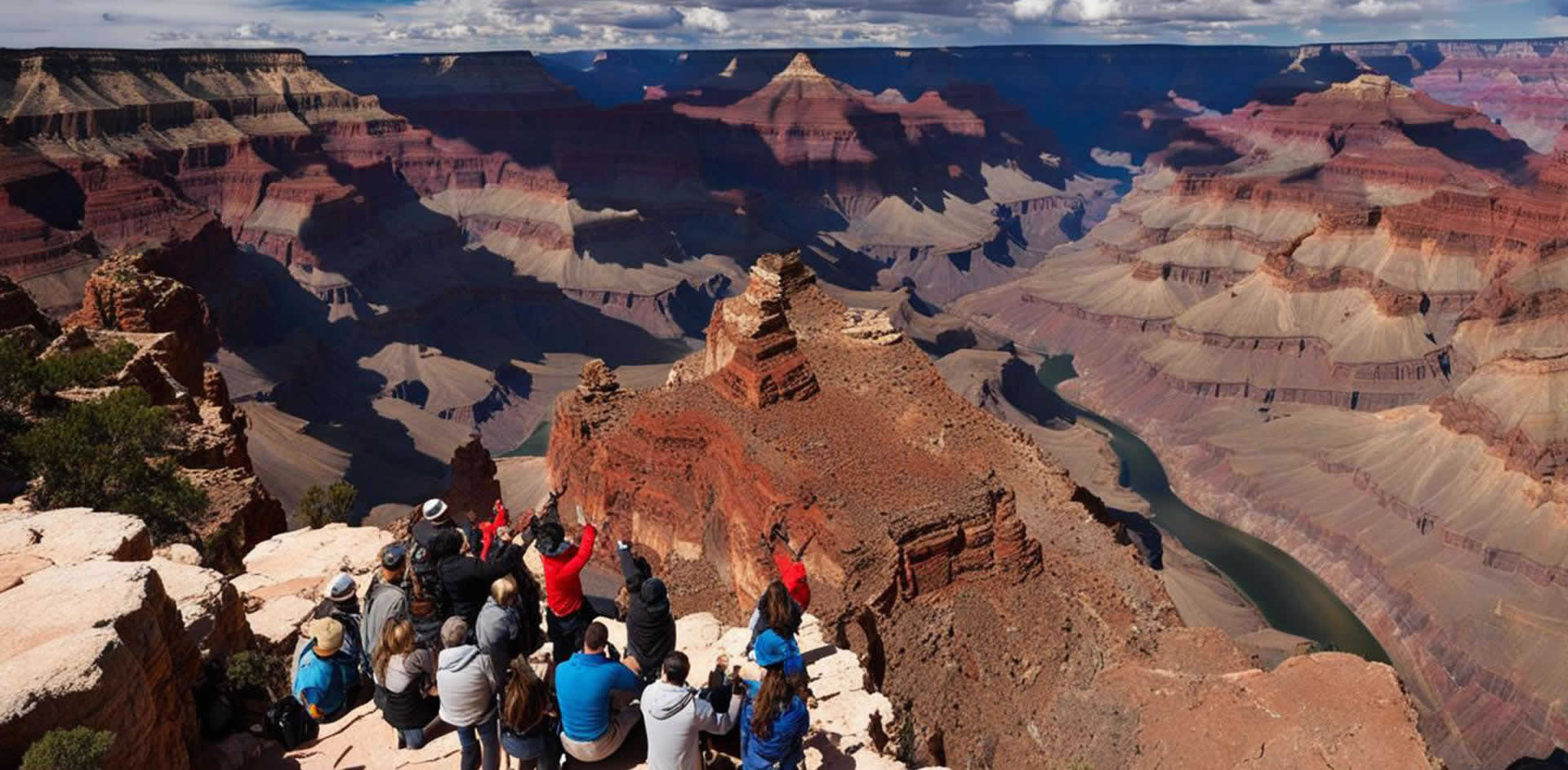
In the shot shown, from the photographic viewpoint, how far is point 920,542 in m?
27.6

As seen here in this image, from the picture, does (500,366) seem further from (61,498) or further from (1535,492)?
(1535,492)

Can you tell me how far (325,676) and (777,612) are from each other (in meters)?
7.38

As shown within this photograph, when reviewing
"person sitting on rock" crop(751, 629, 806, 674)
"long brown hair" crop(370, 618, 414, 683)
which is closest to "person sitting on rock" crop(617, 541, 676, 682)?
"person sitting on rock" crop(751, 629, 806, 674)

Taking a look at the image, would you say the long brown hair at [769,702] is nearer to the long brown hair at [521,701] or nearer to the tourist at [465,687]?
the long brown hair at [521,701]

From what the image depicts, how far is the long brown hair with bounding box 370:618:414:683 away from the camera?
1406cm

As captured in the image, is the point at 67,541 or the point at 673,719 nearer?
the point at 673,719

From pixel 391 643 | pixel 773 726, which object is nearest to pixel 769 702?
pixel 773 726

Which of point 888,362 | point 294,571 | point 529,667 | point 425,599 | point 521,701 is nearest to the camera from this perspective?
point 521,701

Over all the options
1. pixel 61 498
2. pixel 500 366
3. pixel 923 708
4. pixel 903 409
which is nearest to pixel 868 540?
pixel 923 708

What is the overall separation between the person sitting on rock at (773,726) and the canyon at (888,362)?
322 inches

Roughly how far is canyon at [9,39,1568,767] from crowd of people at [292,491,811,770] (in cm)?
326

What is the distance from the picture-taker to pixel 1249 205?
524ft

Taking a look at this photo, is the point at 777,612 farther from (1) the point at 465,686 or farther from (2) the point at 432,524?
(2) the point at 432,524

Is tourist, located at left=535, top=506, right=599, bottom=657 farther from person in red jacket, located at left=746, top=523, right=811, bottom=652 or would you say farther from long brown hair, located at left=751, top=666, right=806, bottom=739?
long brown hair, located at left=751, top=666, right=806, bottom=739
